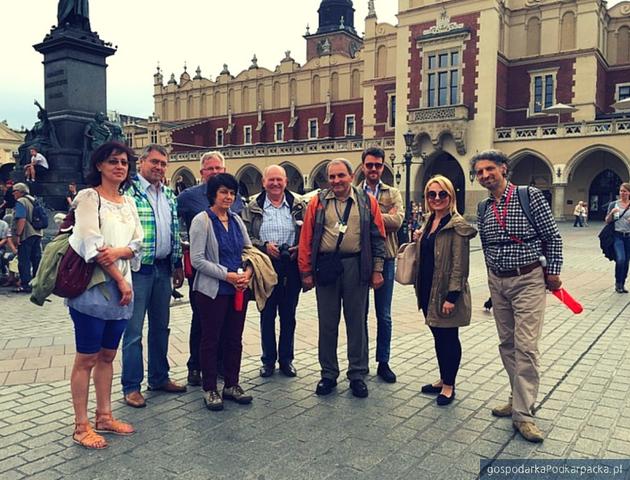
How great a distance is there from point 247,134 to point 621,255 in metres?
43.2

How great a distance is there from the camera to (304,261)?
4.71m

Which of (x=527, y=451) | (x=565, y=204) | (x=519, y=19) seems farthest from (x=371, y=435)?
(x=519, y=19)

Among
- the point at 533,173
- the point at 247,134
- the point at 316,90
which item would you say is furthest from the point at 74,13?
the point at 247,134

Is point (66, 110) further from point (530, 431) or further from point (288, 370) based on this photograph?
point (530, 431)

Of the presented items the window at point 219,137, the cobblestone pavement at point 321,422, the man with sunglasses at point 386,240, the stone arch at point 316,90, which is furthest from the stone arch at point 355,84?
the man with sunglasses at point 386,240

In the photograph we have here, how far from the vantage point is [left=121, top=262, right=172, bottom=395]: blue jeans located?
4.30 metres

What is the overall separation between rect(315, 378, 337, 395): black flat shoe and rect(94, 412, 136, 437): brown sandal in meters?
1.49

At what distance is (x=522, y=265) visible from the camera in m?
3.87

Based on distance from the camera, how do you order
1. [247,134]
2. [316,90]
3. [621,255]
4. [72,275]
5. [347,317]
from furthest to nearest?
[247,134], [316,90], [621,255], [347,317], [72,275]

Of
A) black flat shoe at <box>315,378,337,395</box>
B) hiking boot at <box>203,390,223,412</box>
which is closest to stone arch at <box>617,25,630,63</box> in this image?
black flat shoe at <box>315,378,337,395</box>

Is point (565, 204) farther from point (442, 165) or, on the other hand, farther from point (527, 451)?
point (527, 451)

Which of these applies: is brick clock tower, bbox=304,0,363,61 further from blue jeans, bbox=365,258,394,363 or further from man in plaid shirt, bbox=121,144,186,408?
man in plaid shirt, bbox=121,144,186,408

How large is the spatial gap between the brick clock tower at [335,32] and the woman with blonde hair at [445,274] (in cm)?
5400

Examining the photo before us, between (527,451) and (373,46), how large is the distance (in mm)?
39005
